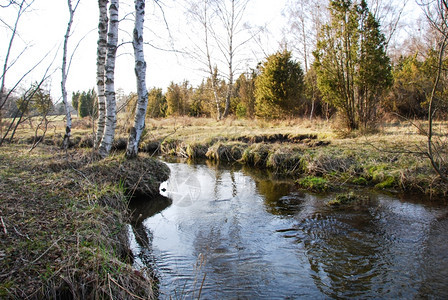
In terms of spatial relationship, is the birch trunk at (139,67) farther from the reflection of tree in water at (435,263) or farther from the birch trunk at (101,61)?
the reflection of tree in water at (435,263)

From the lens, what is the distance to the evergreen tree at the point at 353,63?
11.7 m

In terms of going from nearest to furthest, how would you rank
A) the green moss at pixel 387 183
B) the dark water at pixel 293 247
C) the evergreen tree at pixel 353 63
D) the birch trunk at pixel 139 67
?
the dark water at pixel 293 247 < the birch trunk at pixel 139 67 < the green moss at pixel 387 183 < the evergreen tree at pixel 353 63

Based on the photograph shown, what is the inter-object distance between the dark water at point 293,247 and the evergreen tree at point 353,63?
645 centimetres

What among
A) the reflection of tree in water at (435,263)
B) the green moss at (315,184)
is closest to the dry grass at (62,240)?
the reflection of tree in water at (435,263)

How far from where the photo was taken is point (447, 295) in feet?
11.1

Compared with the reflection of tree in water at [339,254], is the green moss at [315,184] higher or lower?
higher

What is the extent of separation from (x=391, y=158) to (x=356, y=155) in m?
0.96

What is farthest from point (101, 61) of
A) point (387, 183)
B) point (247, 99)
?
point (247, 99)

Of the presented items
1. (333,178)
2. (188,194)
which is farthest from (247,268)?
(333,178)

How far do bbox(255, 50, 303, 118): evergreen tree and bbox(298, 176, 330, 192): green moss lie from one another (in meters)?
11.5

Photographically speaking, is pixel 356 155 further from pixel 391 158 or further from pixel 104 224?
pixel 104 224

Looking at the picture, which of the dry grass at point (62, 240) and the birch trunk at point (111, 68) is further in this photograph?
the birch trunk at point (111, 68)

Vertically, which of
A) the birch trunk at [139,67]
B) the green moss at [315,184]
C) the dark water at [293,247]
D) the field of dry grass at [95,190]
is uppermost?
the birch trunk at [139,67]

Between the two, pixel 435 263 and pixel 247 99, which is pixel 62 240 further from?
pixel 247 99
